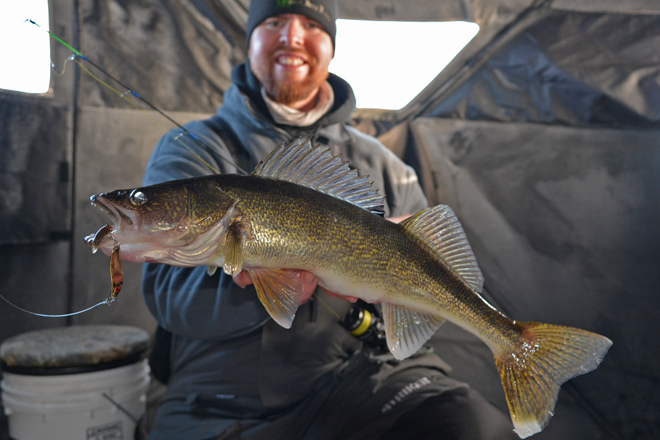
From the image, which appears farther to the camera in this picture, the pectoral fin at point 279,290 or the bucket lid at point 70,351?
the bucket lid at point 70,351

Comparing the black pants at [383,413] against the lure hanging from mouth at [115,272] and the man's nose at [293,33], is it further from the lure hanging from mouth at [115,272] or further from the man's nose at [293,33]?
the man's nose at [293,33]

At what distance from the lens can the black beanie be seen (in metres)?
2.12

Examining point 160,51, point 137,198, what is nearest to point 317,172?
point 137,198

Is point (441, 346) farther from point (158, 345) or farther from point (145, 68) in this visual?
point (145, 68)

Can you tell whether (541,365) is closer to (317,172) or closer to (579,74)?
(317,172)

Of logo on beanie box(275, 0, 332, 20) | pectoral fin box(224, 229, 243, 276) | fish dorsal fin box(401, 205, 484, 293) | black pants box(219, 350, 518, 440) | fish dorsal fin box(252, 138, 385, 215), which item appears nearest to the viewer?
pectoral fin box(224, 229, 243, 276)

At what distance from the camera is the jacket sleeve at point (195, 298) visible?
1537 mm

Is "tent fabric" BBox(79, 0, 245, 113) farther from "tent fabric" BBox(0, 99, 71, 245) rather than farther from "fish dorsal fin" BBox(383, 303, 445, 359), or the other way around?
"fish dorsal fin" BBox(383, 303, 445, 359)

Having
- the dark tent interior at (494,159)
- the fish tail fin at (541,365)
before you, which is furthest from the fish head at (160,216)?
the dark tent interior at (494,159)

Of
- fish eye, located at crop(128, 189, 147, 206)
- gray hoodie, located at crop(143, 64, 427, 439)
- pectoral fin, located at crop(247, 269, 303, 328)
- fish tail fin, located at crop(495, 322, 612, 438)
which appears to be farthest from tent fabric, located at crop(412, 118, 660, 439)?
fish eye, located at crop(128, 189, 147, 206)

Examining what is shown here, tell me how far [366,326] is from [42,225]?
177 cm

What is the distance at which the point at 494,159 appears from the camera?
263 centimetres

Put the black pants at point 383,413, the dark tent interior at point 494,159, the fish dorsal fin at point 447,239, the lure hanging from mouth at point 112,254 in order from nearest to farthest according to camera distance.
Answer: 1. the lure hanging from mouth at point 112,254
2. the fish dorsal fin at point 447,239
3. the black pants at point 383,413
4. the dark tent interior at point 494,159

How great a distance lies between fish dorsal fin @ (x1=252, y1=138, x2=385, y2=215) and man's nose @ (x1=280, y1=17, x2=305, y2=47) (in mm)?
1236
